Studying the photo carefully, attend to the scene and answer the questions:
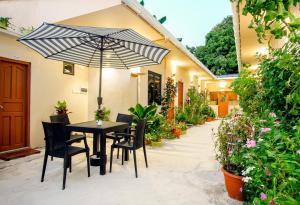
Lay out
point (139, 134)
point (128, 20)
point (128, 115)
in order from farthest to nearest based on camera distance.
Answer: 1. point (128, 20)
2. point (128, 115)
3. point (139, 134)

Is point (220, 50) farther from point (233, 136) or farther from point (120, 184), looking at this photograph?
point (120, 184)

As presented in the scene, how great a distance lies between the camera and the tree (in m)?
23.6

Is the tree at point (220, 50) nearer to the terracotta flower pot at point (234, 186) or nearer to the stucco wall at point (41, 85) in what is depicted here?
the stucco wall at point (41, 85)

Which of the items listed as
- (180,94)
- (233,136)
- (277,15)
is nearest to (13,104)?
(233,136)

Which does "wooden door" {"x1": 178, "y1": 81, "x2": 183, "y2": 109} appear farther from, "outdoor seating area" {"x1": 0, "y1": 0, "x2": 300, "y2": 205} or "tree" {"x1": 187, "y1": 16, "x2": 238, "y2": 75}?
"tree" {"x1": 187, "y1": 16, "x2": 238, "y2": 75}

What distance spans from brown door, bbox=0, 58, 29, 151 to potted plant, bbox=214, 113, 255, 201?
4625mm

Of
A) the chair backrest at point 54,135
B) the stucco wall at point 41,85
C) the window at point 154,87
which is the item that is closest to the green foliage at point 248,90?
the chair backrest at point 54,135

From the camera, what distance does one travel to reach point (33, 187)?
341 cm

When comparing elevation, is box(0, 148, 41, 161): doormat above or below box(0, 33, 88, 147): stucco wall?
below

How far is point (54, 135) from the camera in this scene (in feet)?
11.6

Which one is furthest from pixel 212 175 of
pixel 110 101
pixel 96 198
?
pixel 110 101

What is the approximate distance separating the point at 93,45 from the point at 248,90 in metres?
3.11

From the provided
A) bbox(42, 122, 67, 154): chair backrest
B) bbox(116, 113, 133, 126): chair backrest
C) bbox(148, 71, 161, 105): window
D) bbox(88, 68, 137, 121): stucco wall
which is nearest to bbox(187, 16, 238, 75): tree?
bbox(148, 71, 161, 105): window

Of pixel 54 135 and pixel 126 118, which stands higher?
pixel 126 118
